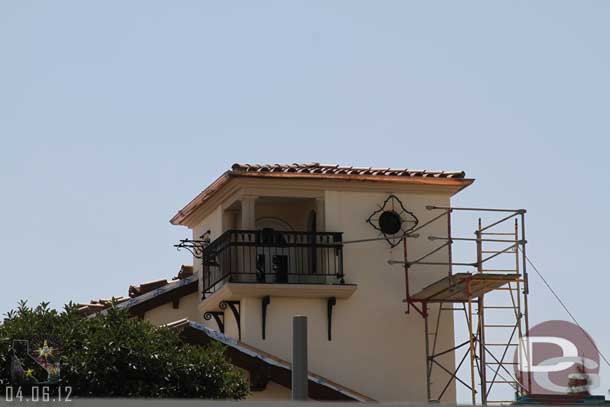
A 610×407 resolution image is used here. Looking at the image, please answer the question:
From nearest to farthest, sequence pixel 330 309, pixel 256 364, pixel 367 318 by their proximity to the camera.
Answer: pixel 256 364 < pixel 330 309 < pixel 367 318

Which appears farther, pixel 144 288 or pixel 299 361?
pixel 144 288

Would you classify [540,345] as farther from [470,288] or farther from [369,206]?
[369,206]

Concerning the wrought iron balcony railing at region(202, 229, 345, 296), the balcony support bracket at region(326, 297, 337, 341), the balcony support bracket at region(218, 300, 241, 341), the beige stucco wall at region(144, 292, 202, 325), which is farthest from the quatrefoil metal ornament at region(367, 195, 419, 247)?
the beige stucco wall at region(144, 292, 202, 325)

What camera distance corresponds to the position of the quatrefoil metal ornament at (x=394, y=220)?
1274 inches

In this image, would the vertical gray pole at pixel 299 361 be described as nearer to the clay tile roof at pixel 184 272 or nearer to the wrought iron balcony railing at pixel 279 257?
the wrought iron balcony railing at pixel 279 257

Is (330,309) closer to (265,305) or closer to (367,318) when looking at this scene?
(367,318)

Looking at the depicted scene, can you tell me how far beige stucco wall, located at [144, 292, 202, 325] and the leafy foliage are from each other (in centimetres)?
1074

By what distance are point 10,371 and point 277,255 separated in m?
11.1

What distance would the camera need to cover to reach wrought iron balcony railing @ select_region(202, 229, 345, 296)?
103 feet

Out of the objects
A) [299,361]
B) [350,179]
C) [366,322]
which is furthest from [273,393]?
[299,361]

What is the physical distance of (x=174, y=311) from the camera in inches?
1355

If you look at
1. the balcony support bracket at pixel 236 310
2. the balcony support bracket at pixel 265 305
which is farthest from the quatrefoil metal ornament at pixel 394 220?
the balcony support bracket at pixel 236 310

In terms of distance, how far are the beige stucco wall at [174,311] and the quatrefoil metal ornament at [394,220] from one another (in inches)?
189

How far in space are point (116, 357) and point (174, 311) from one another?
39.5 ft
